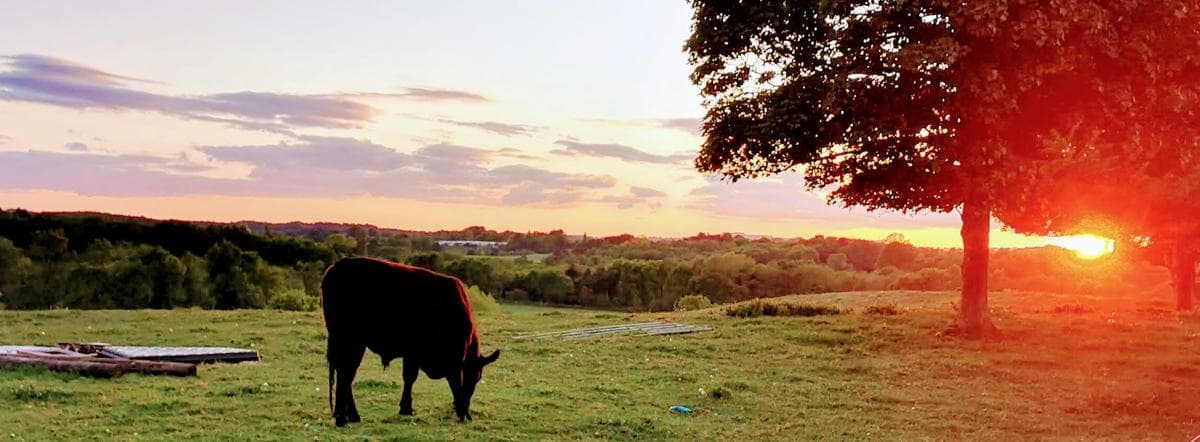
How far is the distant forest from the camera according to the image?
48.4 metres

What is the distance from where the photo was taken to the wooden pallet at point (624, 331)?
71.7 ft

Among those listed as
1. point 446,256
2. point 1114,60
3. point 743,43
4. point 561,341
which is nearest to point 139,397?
point 561,341

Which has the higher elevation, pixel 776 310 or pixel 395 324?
pixel 395 324

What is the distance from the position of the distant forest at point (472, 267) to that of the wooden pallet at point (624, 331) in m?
18.9

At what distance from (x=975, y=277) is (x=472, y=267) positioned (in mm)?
36027

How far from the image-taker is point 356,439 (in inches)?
405

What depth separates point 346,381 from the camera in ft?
36.8

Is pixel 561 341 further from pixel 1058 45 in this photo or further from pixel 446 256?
pixel 446 256

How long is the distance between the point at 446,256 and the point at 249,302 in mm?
11128

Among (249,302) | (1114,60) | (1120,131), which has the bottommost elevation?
(249,302)

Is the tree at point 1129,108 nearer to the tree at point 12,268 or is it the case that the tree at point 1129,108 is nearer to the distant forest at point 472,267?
the distant forest at point 472,267

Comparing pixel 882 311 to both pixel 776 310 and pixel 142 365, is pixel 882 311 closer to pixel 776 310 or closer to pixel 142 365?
pixel 776 310

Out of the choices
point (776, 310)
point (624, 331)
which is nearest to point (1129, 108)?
point (776, 310)

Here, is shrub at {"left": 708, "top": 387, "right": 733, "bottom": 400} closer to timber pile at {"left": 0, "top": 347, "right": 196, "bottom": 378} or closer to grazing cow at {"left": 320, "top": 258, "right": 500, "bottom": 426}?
grazing cow at {"left": 320, "top": 258, "right": 500, "bottom": 426}
